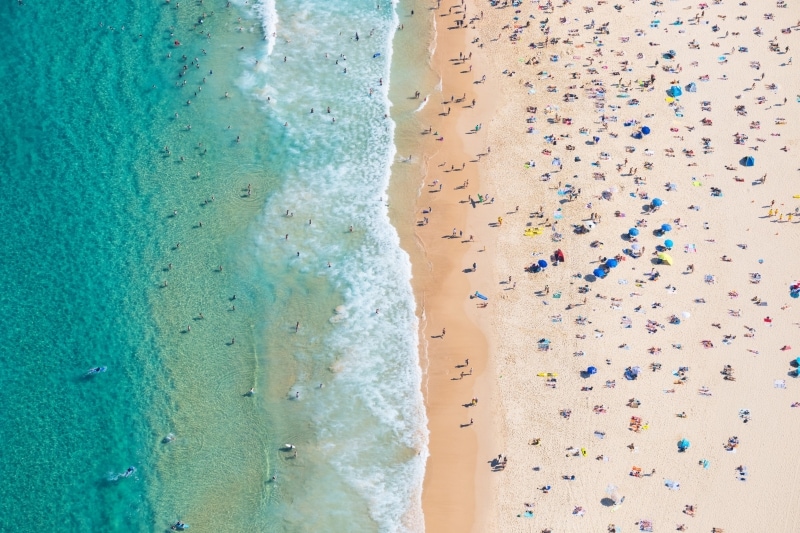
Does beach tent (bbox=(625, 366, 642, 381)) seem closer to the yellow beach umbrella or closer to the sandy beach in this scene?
the sandy beach

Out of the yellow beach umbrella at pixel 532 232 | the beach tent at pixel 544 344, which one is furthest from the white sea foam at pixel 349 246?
the yellow beach umbrella at pixel 532 232

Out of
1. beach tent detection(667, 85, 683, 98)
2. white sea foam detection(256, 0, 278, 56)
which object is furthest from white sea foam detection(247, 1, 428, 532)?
beach tent detection(667, 85, 683, 98)

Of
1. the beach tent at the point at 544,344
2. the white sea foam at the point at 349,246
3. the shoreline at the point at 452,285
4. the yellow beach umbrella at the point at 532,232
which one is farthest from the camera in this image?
the yellow beach umbrella at the point at 532,232

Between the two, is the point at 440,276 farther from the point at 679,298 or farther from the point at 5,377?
the point at 5,377

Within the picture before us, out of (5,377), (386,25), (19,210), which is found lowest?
(5,377)

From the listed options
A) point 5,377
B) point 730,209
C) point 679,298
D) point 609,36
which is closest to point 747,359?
point 679,298

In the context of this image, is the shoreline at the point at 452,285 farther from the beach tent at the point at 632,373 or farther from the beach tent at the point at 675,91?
the beach tent at the point at 675,91
